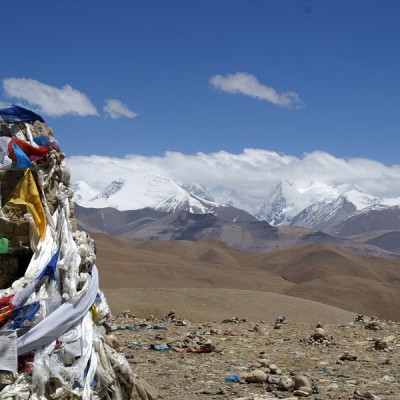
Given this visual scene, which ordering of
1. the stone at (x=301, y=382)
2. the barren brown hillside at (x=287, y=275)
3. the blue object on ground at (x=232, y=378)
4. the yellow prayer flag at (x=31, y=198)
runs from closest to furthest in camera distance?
the yellow prayer flag at (x=31, y=198) → the stone at (x=301, y=382) → the blue object on ground at (x=232, y=378) → the barren brown hillside at (x=287, y=275)

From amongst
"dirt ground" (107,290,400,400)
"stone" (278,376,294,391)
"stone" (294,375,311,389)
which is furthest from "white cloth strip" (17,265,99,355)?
"stone" (294,375,311,389)

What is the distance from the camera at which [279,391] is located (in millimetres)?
6891

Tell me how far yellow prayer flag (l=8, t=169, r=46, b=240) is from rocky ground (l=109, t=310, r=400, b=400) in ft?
6.06

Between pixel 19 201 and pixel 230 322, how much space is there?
33.4ft

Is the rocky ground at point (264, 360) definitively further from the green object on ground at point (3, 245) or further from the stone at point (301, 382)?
the green object on ground at point (3, 245)

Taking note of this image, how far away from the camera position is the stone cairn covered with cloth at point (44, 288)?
464 centimetres

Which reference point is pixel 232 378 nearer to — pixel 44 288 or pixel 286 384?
pixel 286 384

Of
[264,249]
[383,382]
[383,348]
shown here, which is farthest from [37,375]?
[264,249]

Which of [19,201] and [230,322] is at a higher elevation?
[19,201]

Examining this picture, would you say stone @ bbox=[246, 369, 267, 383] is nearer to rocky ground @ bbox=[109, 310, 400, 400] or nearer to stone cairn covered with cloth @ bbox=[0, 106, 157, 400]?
rocky ground @ bbox=[109, 310, 400, 400]

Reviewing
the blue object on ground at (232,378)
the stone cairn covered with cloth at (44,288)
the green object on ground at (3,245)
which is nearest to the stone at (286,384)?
the blue object on ground at (232,378)

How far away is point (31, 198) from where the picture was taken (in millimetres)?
5266

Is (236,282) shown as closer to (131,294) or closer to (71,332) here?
(131,294)

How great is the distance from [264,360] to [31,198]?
468 centimetres
